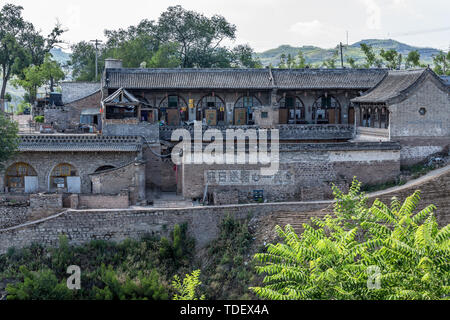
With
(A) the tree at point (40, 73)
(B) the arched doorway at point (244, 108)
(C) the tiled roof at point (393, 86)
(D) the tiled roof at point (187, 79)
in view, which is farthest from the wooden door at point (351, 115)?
(A) the tree at point (40, 73)

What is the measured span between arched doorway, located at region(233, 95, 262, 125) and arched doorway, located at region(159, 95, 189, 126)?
10.0 feet

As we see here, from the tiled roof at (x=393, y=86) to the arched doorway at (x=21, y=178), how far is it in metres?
17.3

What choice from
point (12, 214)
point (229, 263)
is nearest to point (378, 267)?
point (229, 263)

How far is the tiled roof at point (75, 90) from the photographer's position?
38438 millimetres

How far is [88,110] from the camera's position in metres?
35.5

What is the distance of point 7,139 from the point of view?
25875 mm

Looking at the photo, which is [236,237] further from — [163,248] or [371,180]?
[371,180]

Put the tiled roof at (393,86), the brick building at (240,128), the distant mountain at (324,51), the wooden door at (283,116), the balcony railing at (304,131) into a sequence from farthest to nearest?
the distant mountain at (324,51) < the wooden door at (283,116) < the balcony railing at (304,131) < the tiled roof at (393,86) < the brick building at (240,128)

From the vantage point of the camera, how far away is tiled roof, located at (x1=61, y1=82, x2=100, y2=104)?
38438 millimetres

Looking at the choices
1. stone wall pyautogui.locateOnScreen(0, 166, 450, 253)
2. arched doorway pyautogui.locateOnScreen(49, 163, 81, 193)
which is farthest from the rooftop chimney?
stone wall pyautogui.locateOnScreen(0, 166, 450, 253)
